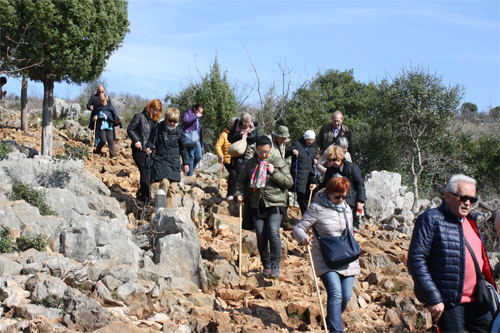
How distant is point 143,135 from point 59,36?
9.86 feet

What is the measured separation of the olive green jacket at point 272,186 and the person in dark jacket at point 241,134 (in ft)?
7.43

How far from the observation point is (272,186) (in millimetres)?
6348

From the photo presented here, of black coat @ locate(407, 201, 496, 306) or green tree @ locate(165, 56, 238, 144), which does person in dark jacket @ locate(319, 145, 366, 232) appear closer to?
black coat @ locate(407, 201, 496, 306)

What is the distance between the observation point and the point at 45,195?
706cm

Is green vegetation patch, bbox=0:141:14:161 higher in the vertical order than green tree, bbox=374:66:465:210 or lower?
lower

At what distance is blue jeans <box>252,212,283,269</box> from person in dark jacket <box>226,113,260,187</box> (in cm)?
262

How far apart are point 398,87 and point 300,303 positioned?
11.9 meters

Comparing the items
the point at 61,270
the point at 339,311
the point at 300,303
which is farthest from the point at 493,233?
the point at 61,270

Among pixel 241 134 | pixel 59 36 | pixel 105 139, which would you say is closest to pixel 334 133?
pixel 241 134

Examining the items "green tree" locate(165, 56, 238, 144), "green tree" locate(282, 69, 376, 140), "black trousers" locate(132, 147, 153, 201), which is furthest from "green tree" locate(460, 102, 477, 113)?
"black trousers" locate(132, 147, 153, 201)

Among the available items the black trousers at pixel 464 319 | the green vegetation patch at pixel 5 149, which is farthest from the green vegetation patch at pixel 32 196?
the black trousers at pixel 464 319

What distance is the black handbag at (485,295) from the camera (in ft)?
11.9

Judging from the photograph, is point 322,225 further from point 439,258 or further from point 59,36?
point 59,36

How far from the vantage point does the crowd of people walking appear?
12.1 ft
